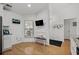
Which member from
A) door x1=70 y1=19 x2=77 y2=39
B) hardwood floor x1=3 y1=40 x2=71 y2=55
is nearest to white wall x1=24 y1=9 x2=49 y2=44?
hardwood floor x1=3 y1=40 x2=71 y2=55

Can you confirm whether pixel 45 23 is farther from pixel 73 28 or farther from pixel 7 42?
pixel 7 42

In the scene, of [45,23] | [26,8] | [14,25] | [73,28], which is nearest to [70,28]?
[73,28]

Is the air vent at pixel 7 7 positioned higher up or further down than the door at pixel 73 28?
higher up

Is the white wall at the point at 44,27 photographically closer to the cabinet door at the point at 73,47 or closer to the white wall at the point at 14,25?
the white wall at the point at 14,25

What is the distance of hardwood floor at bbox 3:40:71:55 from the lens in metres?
1.78

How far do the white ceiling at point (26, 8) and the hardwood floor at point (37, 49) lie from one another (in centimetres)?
63

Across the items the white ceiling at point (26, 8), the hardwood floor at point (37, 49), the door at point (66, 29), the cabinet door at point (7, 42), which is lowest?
the hardwood floor at point (37, 49)

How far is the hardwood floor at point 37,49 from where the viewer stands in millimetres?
1778

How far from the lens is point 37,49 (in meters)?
1.83

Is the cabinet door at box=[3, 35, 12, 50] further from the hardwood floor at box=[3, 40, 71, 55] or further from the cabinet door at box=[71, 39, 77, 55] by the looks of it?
the cabinet door at box=[71, 39, 77, 55]

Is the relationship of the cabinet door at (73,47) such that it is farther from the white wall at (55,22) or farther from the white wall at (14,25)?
the white wall at (14,25)

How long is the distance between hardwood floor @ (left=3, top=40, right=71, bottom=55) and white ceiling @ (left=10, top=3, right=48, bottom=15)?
2.06 ft

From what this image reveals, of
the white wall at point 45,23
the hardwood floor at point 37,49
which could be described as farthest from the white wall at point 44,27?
the hardwood floor at point 37,49
